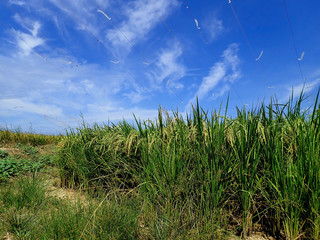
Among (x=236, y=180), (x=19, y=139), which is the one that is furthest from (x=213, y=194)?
(x=19, y=139)

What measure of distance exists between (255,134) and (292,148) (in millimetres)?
474

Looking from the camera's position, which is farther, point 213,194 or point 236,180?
point 236,180

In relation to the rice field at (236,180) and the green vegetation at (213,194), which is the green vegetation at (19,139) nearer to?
the green vegetation at (213,194)

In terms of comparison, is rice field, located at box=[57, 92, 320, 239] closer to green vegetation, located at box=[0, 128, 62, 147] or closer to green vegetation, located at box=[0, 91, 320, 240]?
green vegetation, located at box=[0, 91, 320, 240]

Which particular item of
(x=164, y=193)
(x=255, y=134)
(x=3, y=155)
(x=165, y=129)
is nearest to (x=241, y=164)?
(x=255, y=134)

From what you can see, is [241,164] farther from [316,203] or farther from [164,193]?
[164,193]

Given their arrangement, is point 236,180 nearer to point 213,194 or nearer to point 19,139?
point 213,194

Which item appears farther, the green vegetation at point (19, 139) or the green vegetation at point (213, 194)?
the green vegetation at point (19, 139)

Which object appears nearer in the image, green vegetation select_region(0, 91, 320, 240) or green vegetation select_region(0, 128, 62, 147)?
green vegetation select_region(0, 91, 320, 240)

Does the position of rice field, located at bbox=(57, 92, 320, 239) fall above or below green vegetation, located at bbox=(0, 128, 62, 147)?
below

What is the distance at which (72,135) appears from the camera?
5965mm

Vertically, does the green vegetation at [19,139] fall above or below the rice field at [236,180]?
above

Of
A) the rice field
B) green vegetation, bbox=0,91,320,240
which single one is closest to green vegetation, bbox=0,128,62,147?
green vegetation, bbox=0,91,320,240

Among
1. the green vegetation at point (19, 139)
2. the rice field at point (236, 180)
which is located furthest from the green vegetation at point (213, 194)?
the green vegetation at point (19, 139)
